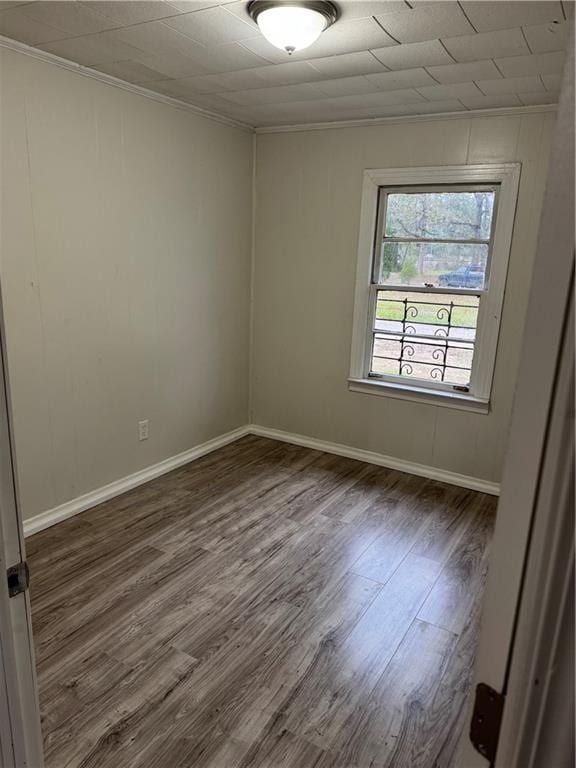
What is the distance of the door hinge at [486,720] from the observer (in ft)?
2.01

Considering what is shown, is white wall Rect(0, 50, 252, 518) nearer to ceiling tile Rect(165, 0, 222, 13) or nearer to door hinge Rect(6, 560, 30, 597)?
ceiling tile Rect(165, 0, 222, 13)

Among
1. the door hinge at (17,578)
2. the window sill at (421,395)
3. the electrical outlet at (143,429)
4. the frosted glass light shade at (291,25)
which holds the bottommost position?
the electrical outlet at (143,429)

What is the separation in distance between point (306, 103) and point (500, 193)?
133 cm

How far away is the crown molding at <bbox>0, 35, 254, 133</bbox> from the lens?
2.40m

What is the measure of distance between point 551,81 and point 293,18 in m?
1.51

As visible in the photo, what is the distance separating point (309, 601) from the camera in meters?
2.38

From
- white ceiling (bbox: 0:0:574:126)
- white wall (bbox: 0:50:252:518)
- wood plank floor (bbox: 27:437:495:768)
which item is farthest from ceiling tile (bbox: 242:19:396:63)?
wood plank floor (bbox: 27:437:495:768)

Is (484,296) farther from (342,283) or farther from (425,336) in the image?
(342,283)

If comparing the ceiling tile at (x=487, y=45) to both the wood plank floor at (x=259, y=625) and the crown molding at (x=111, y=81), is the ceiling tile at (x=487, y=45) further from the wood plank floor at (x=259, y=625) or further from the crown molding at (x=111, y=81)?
the wood plank floor at (x=259, y=625)

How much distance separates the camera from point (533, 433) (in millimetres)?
546

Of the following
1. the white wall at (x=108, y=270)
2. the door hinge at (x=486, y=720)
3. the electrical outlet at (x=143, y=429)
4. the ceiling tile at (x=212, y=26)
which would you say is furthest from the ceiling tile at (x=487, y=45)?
the electrical outlet at (x=143, y=429)

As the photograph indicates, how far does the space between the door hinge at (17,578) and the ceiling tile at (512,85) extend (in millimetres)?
2949

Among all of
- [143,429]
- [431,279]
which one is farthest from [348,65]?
[143,429]

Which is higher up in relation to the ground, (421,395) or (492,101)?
(492,101)
